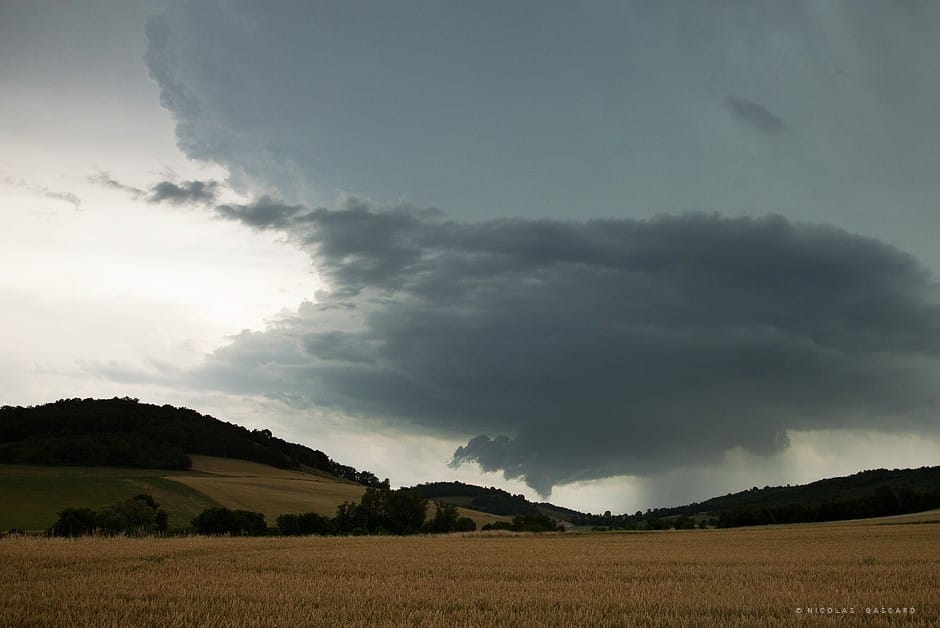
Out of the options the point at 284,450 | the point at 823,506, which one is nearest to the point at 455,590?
the point at 823,506

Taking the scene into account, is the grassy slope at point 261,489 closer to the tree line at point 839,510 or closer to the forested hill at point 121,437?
the forested hill at point 121,437

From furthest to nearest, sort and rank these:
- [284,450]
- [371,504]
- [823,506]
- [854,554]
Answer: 1. [284,450]
2. [823,506]
3. [371,504]
4. [854,554]

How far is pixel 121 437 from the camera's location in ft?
488

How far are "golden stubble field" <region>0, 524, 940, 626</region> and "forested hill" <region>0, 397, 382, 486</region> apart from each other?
11799 cm

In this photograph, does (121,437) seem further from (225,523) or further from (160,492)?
(225,523)

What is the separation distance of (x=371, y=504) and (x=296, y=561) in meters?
84.7

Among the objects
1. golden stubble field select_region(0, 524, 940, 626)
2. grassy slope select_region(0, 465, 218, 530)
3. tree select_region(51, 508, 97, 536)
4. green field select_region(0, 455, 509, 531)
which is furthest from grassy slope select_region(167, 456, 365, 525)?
golden stubble field select_region(0, 524, 940, 626)

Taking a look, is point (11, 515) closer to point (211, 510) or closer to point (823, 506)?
point (211, 510)

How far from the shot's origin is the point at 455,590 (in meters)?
18.9

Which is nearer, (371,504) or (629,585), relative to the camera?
(629,585)

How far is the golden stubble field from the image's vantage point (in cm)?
1412

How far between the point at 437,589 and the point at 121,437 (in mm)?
149550

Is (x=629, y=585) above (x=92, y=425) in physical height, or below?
below

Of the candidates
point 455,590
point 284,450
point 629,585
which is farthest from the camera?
point 284,450
